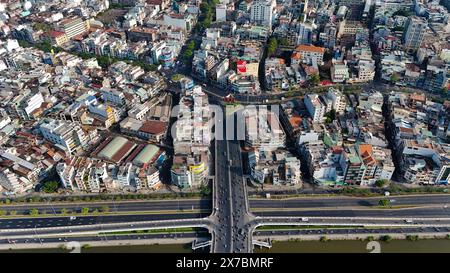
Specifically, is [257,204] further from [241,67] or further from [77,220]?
[241,67]

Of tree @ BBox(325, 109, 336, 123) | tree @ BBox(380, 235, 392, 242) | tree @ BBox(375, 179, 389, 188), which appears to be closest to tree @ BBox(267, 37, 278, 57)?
tree @ BBox(325, 109, 336, 123)

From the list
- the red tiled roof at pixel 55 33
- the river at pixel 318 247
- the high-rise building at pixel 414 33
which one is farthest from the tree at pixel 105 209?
the high-rise building at pixel 414 33

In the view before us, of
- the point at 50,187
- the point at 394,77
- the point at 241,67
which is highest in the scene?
the point at 241,67

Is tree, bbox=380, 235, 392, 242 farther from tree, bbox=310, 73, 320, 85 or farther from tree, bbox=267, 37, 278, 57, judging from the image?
tree, bbox=267, 37, 278, 57

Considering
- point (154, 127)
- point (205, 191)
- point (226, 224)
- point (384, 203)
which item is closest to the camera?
point (226, 224)

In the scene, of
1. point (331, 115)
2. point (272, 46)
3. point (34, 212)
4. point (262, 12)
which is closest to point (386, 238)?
point (331, 115)

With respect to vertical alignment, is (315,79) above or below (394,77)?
below

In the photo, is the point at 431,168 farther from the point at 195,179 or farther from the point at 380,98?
the point at 195,179

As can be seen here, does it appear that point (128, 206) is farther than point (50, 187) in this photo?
No
